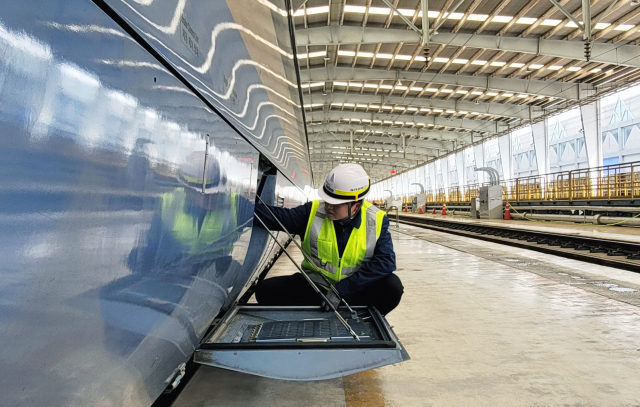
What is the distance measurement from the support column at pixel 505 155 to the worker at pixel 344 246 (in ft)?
87.9

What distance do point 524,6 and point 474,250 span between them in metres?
8.46

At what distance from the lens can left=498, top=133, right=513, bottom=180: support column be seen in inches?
1069

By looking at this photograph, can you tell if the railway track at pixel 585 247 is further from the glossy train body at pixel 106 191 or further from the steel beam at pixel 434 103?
the steel beam at pixel 434 103

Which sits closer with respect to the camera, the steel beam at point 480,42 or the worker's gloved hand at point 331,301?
the worker's gloved hand at point 331,301

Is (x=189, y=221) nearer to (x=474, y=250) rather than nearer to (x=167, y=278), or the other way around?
(x=167, y=278)

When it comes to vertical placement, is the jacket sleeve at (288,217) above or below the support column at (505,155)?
below

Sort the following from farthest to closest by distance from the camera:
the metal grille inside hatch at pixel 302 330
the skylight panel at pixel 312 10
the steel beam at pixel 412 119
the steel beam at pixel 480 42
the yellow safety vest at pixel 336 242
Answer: the steel beam at pixel 412 119
the steel beam at pixel 480 42
the skylight panel at pixel 312 10
the yellow safety vest at pixel 336 242
the metal grille inside hatch at pixel 302 330

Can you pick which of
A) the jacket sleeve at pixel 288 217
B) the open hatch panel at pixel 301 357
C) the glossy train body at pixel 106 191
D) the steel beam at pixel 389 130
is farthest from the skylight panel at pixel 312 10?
the steel beam at pixel 389 130

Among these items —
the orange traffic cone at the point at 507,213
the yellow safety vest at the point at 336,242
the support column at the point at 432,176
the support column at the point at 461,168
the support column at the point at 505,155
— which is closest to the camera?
the yellow safety vest at the point at 336,242

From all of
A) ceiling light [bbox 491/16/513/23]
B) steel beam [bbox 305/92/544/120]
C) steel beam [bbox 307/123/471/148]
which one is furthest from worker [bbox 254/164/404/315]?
steel beam [bbox 307/123/471/148]

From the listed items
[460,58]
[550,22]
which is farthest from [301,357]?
[460,58]

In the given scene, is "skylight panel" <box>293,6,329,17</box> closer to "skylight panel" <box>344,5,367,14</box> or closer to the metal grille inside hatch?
"skylight panel" <box>344,5,367,14</box>

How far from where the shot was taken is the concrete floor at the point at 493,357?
2.01 metres

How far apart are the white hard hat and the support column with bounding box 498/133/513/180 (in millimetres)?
26840
